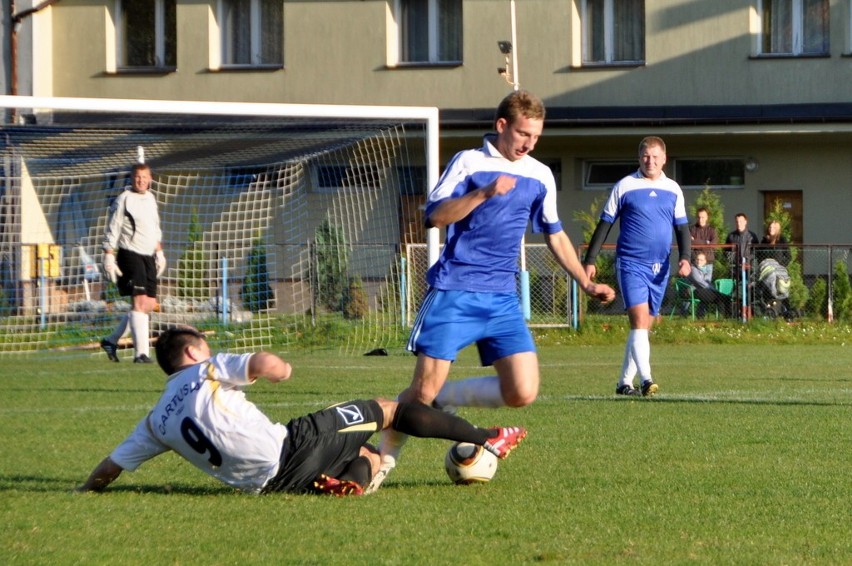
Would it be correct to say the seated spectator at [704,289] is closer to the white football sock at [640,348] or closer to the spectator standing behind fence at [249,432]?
the white football sock at [640,348]

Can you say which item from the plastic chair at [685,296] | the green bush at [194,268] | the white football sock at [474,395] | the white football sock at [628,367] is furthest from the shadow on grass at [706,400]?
the plastic chair at [685,296]

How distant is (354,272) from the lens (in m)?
18.5

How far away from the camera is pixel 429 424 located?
6.25m

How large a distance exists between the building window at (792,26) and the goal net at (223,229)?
12.5 m

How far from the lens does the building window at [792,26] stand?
28406 millimetres

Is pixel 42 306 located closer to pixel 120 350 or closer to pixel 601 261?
pixel 120 350

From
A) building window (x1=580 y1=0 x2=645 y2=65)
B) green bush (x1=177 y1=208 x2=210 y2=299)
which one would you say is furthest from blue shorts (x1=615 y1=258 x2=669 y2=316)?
building window (x1=580 y1=0 x2=645 y2=65)

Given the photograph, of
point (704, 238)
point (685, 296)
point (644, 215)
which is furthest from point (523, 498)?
point (704, 238)

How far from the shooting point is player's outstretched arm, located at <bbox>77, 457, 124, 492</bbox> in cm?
Answer: 623

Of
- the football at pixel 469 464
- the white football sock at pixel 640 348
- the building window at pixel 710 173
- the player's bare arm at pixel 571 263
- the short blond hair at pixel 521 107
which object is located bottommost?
the football at pixel 469 464

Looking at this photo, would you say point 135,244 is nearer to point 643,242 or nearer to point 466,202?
point 643,242

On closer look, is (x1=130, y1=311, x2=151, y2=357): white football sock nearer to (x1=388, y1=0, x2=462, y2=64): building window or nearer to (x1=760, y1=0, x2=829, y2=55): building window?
(x1=388, y1=0, x2=462, y2=64): building window

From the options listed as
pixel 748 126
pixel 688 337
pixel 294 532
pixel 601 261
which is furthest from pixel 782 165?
pixel 294 532

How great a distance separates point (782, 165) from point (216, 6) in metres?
13.2
